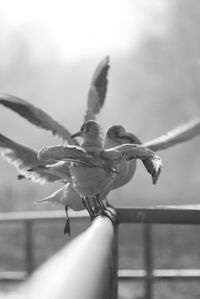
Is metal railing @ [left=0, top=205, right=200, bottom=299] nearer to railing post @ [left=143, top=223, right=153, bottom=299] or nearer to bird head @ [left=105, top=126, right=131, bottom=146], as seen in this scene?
railing post @ [left=143, top=223, right=153, bottom=299]

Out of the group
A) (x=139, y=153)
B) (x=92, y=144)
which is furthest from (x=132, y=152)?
(x=92, y=144)

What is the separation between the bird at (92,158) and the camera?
595 mm

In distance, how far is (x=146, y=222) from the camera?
0.70 m

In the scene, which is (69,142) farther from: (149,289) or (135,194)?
(135,194)

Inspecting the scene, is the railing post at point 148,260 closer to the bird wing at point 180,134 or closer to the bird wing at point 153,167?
the bird wing at point 180,134

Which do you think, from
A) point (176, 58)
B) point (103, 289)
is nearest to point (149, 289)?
point (103, 289)

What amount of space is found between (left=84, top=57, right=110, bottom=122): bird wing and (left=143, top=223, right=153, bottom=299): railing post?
0.83ft

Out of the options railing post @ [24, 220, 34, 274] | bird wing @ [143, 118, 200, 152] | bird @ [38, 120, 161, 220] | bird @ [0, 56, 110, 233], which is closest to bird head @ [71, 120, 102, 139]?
bird @ [38, 120, 161, 220]

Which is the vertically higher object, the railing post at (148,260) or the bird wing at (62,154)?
the railing post at (148,260)

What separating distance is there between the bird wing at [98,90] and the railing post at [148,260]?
254mm

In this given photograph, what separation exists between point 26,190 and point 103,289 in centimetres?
1866

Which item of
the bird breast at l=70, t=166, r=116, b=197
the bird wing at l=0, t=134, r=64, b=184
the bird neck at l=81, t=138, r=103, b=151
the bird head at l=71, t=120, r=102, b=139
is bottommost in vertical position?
the bird breast at l=70, t=166, r=116, b=197

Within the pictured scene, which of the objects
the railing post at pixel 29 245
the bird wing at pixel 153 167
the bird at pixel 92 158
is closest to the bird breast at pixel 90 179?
the bird at pixel 92 158

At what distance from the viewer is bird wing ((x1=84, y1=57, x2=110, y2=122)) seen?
1126 mm
